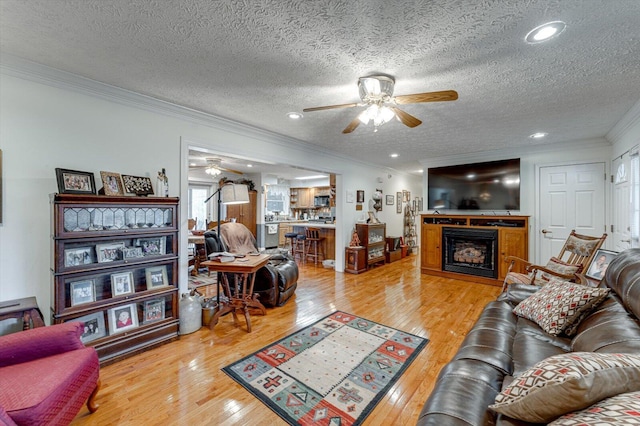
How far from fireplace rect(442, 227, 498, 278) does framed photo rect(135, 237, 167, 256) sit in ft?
15.9

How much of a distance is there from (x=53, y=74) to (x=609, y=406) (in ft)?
12.1

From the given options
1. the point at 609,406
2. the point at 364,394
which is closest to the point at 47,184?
the point at 364,394

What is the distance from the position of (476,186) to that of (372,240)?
2.30 m

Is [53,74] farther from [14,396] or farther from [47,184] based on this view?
[14,396]

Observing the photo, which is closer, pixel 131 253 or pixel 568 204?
pixel 131 253

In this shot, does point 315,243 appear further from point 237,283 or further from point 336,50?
point 336,50

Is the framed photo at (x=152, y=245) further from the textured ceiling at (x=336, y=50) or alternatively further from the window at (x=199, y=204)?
the window at (x=199, y=204)

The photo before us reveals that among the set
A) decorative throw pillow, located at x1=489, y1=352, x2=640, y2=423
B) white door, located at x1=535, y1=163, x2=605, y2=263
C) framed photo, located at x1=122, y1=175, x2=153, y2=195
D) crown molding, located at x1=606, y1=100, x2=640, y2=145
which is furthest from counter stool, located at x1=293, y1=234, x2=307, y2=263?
decorative throw pillow, located at x1=489, y1=352, x2=640, y2=423

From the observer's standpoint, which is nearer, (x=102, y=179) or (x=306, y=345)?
(x=102, y=179)

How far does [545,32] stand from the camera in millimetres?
1630

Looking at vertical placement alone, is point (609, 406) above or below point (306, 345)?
above

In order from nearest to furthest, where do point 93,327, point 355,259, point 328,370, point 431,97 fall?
point 431,97 → point 328,370 → point 93,327 → point 355,259

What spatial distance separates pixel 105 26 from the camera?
1625 mm

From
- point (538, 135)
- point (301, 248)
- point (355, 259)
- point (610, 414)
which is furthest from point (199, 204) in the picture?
point (610, 414)
